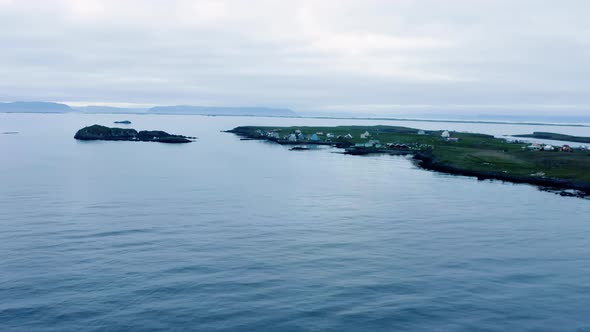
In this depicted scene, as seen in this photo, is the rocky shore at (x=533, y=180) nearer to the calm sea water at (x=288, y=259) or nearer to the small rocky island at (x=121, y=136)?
the calm sea water at (x=288, y=259)

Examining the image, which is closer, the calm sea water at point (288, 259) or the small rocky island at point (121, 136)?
the calm sea water at point (288, 259)

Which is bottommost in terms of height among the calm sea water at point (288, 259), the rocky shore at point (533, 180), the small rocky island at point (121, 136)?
the calm sea water at point (288, 259)

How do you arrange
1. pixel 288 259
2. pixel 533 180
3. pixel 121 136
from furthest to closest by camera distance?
pixel 121 136, pixel 533 180, pixel 288 259

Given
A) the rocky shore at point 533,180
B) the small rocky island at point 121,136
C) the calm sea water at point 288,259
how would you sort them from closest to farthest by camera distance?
the calm sea water at point 288,259 → the rocky shore at point 533,180 → the small rocky island at point 121,136

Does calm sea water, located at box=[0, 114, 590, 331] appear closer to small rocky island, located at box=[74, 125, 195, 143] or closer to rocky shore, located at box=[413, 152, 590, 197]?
rocky shore, located at box=[413, 152, 590, 197]

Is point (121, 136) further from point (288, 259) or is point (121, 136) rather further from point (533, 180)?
point (288, 259)

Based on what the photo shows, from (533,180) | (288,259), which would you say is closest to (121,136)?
(533,180)

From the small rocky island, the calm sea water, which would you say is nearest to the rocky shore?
the calm sea water

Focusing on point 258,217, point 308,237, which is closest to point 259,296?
point 308,237

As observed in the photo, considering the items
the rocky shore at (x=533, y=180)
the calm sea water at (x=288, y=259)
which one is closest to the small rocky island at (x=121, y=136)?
the rocky shore at (x=533, y=180)
